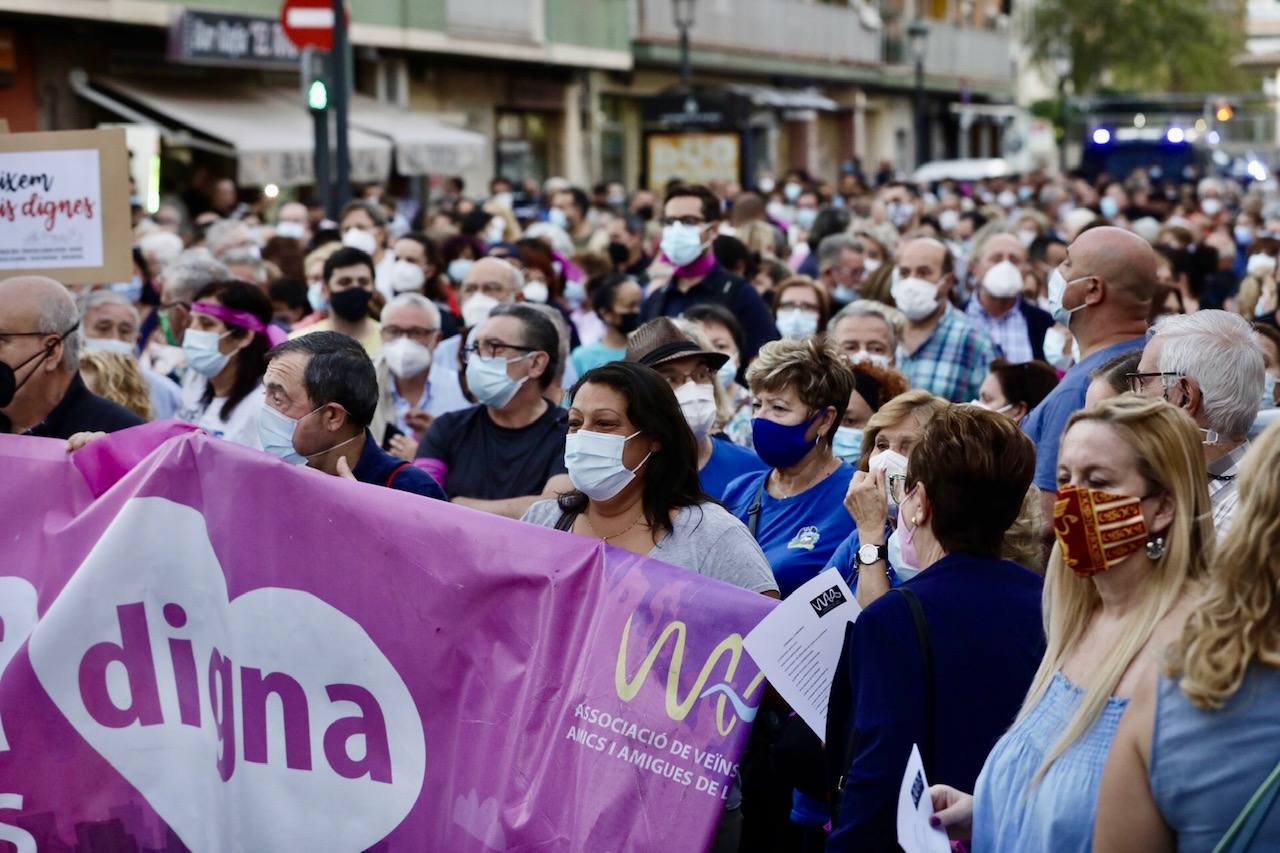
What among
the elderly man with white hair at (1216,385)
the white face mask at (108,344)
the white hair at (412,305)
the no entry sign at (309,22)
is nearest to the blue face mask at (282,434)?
the elderly man with white hair at (1216,385)

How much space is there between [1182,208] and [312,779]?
22.7m

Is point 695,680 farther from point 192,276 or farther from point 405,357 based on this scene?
point 192,276

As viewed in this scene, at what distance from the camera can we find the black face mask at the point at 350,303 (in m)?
9.07

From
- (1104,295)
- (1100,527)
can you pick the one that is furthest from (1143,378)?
(1100,527)

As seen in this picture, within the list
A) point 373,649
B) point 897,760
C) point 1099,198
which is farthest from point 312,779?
point 1099,198

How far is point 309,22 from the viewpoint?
14781mm

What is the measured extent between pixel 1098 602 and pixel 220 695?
2250 millimetres

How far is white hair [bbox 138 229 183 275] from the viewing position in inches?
509

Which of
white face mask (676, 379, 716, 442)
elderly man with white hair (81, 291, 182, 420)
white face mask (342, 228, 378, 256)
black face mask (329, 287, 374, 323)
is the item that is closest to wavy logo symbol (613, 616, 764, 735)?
white face mask (676, 379, 716, 442)

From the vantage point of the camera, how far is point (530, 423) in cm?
688

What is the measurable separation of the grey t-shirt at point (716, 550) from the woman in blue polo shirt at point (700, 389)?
1457 mm

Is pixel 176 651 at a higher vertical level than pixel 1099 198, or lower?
lower

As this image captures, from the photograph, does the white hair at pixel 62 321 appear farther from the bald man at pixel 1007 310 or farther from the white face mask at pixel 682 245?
the bald man at pixel 1007 310

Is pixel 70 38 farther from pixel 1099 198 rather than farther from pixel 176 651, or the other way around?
pixel 176 651
